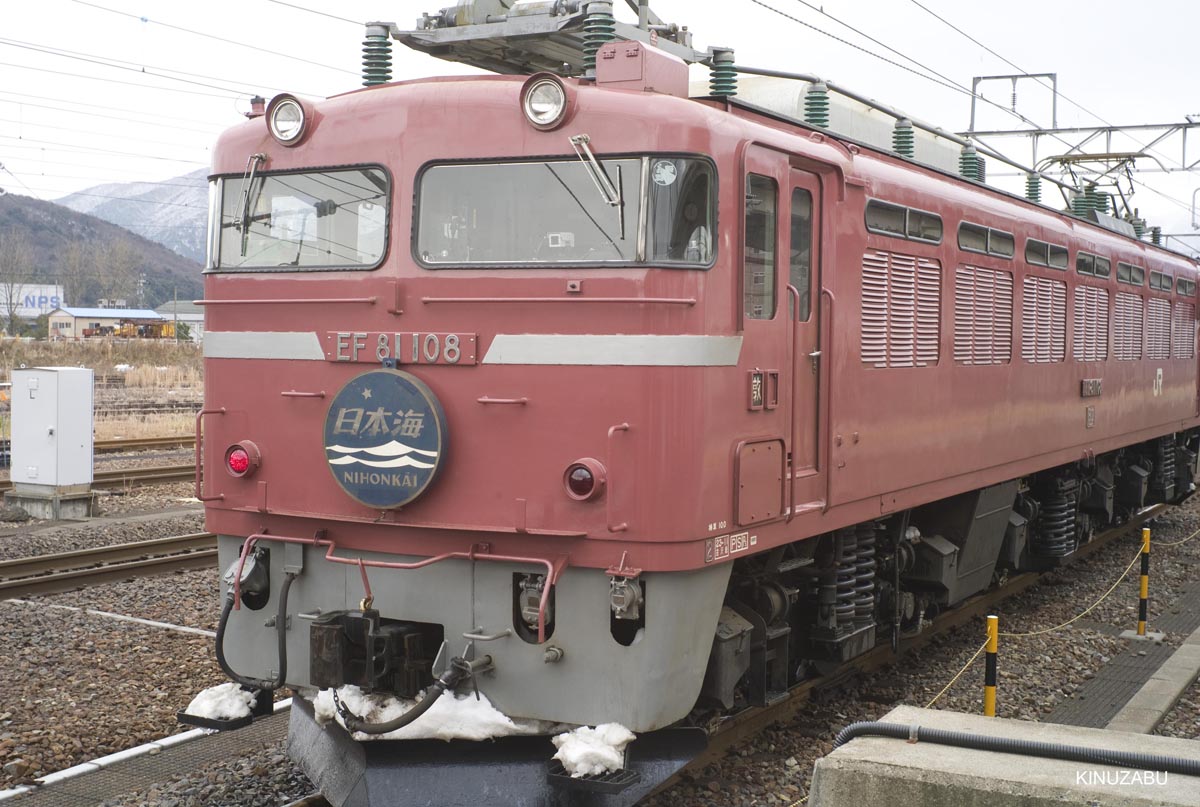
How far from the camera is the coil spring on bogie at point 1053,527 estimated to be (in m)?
12.0

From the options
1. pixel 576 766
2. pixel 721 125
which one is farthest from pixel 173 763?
pixel 721 125

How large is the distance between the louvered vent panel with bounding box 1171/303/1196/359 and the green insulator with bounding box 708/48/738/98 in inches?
440

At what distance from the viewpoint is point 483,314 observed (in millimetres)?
5867

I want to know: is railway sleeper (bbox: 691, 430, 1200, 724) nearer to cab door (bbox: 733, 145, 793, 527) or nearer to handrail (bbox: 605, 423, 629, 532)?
cab door (bbox: 733, 145, 793, 527)

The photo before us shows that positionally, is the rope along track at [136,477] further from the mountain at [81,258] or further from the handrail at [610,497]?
the mountain at [81,258]

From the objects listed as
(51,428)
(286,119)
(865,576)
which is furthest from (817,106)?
(51,428)

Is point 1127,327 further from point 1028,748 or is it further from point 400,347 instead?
point 1028,748

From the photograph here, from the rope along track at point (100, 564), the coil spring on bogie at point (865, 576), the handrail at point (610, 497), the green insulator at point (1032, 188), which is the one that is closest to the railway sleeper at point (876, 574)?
the coil spring on bogie at point (865, 576)

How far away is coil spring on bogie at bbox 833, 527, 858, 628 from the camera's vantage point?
7.47m

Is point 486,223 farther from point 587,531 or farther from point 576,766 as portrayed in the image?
point 576,766

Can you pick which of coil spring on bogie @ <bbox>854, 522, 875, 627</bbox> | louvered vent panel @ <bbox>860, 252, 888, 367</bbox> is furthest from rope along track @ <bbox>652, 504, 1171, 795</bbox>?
louvered vent panel @ <bbox>860, 252, 888, 367</bbox>

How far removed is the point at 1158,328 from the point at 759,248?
10693 mm

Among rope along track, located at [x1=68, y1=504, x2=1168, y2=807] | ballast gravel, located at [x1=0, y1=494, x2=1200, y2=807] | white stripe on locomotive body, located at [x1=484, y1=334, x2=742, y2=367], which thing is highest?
white stripe on locomotive body, located at [x1=484, y1=334, x2=742, y2=367]

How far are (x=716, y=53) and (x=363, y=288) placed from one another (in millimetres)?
2287
